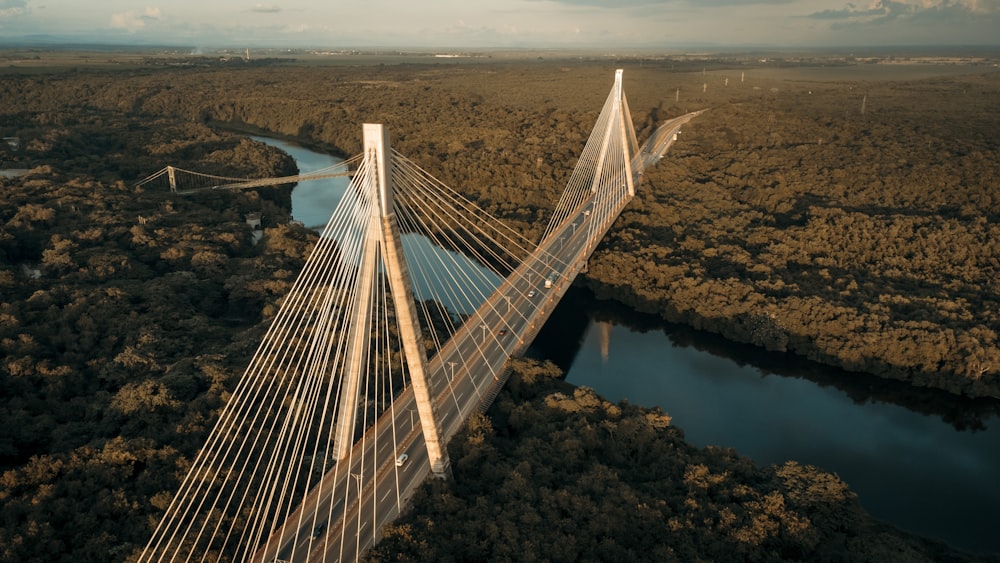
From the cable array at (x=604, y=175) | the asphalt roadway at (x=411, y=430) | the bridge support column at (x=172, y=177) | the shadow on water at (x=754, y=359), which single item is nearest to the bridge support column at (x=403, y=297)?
the asphalt roadway at (x=411, y=430)

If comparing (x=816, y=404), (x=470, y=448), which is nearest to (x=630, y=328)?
(x=816, y=404)

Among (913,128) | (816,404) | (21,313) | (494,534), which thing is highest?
(913,128)

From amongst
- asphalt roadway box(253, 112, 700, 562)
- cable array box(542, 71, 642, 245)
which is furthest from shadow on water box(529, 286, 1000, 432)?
cable array box(542, 71, 642, 245)

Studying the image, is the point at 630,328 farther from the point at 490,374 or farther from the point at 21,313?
the point at 21,313

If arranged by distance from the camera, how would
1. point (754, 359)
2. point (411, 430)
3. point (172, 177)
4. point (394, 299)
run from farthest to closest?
1. point (172, 177)
2. point (754, 359)
3. point (411, 430)
4. point (394, 299)

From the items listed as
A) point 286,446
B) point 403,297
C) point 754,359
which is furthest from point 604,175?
point 286,446

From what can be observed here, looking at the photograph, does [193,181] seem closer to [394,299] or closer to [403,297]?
[403,297]
